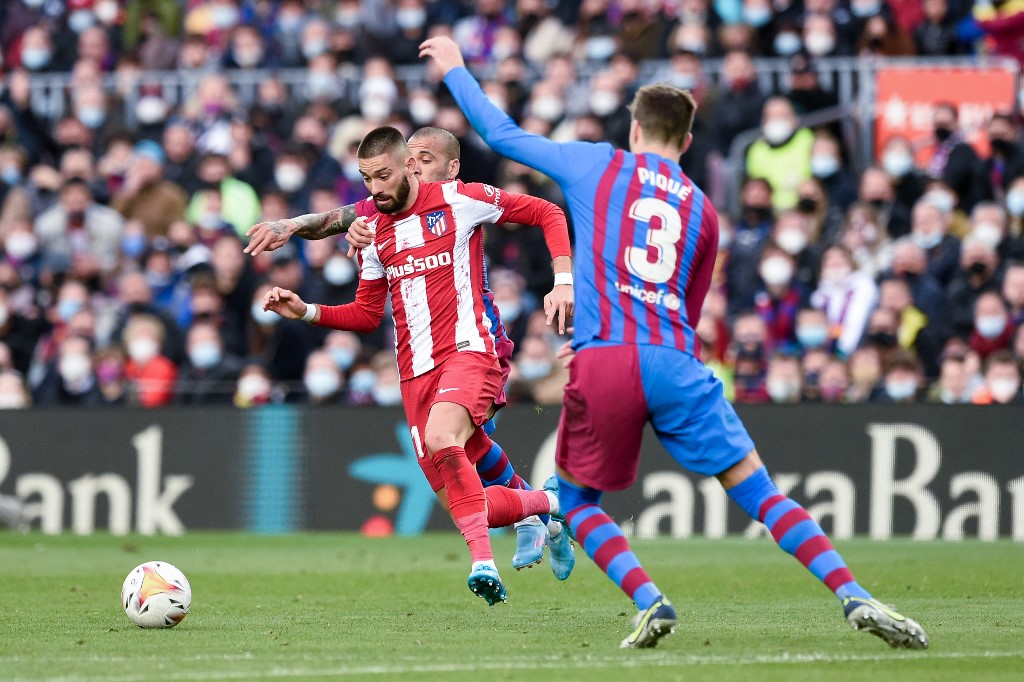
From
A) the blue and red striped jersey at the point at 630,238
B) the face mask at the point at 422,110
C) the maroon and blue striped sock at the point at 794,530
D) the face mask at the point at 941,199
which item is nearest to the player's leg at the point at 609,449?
the blue and red striped jersey at the point at 630,238

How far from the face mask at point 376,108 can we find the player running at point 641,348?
38.3 feet

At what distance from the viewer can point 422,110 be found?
19297 mm

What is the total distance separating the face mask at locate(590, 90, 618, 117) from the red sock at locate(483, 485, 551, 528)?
9.18m

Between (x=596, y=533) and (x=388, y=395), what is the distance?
9.04m

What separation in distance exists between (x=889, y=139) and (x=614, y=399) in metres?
10.9

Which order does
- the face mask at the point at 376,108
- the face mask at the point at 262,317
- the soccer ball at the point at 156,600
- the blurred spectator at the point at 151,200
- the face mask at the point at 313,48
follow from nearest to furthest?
the soccer ball at the point at 156,600 → the face mask at the point at 262,317 → the face mask at the point at 376,108 → the blurred spectator at the point at 151,200 → the face mask at the point at 313,48

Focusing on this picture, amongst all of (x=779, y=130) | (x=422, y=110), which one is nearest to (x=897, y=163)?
(x=779, y=130)

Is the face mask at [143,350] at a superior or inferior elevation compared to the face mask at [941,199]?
inferior

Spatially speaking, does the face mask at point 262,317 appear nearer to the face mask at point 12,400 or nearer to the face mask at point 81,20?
the face mask at point 12,400

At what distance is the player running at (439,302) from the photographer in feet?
30.4

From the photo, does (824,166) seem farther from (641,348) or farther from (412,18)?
(641,348)

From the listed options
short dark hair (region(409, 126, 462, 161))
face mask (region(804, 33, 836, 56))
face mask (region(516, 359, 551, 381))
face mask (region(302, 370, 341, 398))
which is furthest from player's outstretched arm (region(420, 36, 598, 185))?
face mask (region(804, 33, 836, 56))

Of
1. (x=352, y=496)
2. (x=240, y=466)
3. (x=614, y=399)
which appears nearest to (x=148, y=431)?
(x=240, y=466)

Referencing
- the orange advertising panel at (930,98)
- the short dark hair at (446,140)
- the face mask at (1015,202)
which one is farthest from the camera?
the orange advertising panel at (930,98)
